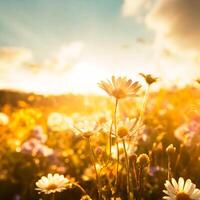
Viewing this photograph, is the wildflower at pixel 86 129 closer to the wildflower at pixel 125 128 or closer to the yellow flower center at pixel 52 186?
the wildflower at pixel 125 128

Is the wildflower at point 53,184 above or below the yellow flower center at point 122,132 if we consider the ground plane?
below

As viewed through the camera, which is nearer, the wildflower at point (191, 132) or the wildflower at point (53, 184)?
the wildflower at point (53, 184)

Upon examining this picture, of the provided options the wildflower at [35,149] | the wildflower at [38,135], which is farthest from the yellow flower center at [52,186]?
the wildflower at [38,135]

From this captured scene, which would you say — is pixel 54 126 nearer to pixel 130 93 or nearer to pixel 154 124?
pixel 154 124

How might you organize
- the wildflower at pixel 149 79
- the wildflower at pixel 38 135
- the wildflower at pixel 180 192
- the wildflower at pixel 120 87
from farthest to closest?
the wildflower at pixel 38 135, the wildflower at pixel 149 79, the wildflower at pixel 120 87, the wildflower at pixel 180 192

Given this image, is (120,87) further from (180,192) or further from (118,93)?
(180,192)

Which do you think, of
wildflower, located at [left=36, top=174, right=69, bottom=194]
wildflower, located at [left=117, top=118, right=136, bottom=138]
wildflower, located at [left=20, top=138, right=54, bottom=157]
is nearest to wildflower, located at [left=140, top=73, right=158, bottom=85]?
wildflower, located at [left=117, top=118, right=136, bottom=138]

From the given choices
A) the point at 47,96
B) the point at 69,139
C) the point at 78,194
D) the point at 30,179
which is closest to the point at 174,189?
the point at 78,194

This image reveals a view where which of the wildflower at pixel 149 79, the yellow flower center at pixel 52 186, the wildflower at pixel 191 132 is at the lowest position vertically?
the yellow flower center at pixel 52 186
